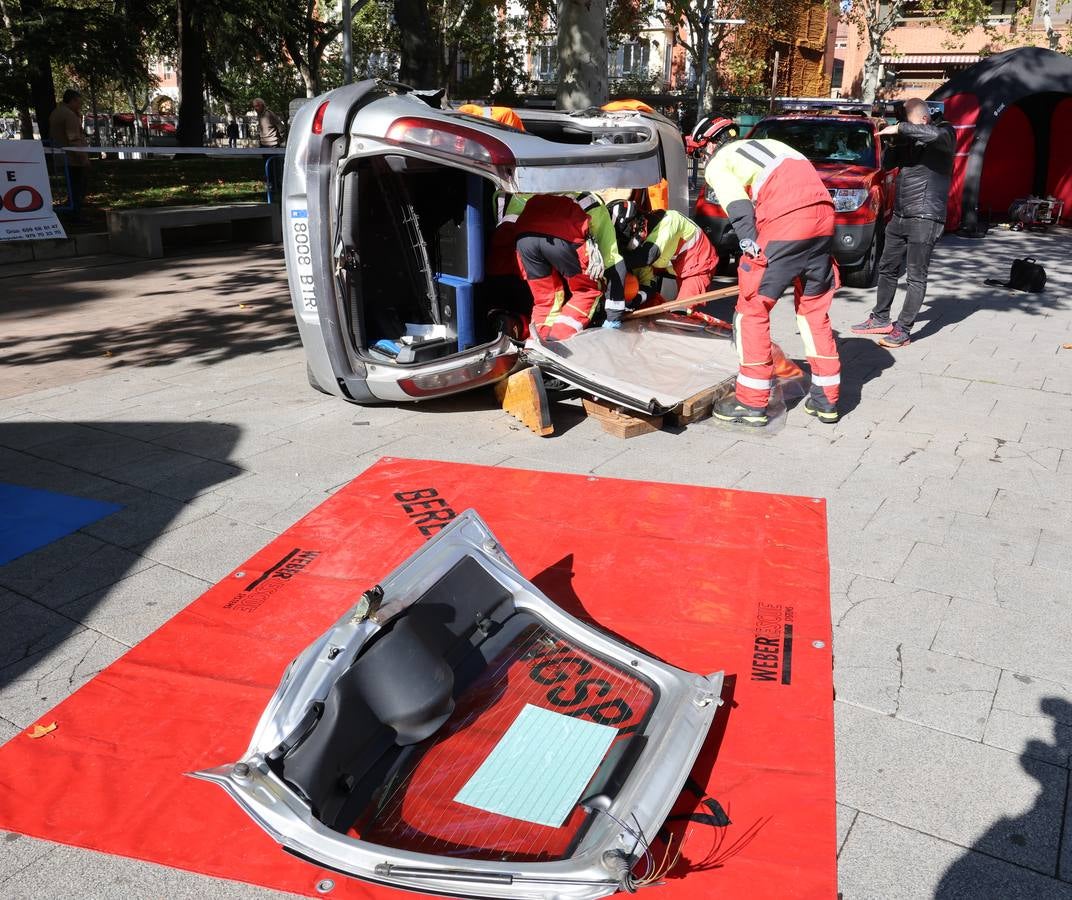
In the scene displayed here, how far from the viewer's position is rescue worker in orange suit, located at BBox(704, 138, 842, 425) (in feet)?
18.5

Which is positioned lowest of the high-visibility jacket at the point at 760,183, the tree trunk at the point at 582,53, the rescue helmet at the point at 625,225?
the rescue helmet at the point at 625,225

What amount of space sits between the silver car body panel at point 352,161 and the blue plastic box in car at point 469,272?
259 millimetres

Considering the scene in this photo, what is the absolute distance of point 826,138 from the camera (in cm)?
1123

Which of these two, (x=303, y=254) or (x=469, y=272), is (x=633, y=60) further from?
(x=303, y=254)

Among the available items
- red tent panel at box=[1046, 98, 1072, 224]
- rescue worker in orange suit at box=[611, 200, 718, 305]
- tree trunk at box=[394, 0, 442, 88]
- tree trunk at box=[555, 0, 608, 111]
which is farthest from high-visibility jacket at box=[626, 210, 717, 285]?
red tent panel at box=[1046, 98, 1072, 224]

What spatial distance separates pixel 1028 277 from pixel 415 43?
9979mm

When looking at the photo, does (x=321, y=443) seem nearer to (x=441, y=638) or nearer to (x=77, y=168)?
(x=441, y=638)

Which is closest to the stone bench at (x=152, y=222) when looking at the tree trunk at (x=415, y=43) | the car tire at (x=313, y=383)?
the tree trunk at (x=415, y=43)

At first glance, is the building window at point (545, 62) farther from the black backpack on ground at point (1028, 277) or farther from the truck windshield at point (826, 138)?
the black backpack on ground at point (1028, 277)

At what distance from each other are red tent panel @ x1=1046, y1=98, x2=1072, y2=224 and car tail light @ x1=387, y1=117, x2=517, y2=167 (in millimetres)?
12996

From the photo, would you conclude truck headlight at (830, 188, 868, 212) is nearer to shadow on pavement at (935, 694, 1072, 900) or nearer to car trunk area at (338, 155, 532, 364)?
car trunk area at (338, 155, 532, 364)

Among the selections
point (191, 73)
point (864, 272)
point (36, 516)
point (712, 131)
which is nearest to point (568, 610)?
point (36, 516)

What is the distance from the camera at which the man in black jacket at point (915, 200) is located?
757cm

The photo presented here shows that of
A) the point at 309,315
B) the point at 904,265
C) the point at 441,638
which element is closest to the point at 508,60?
the point at 904,265
